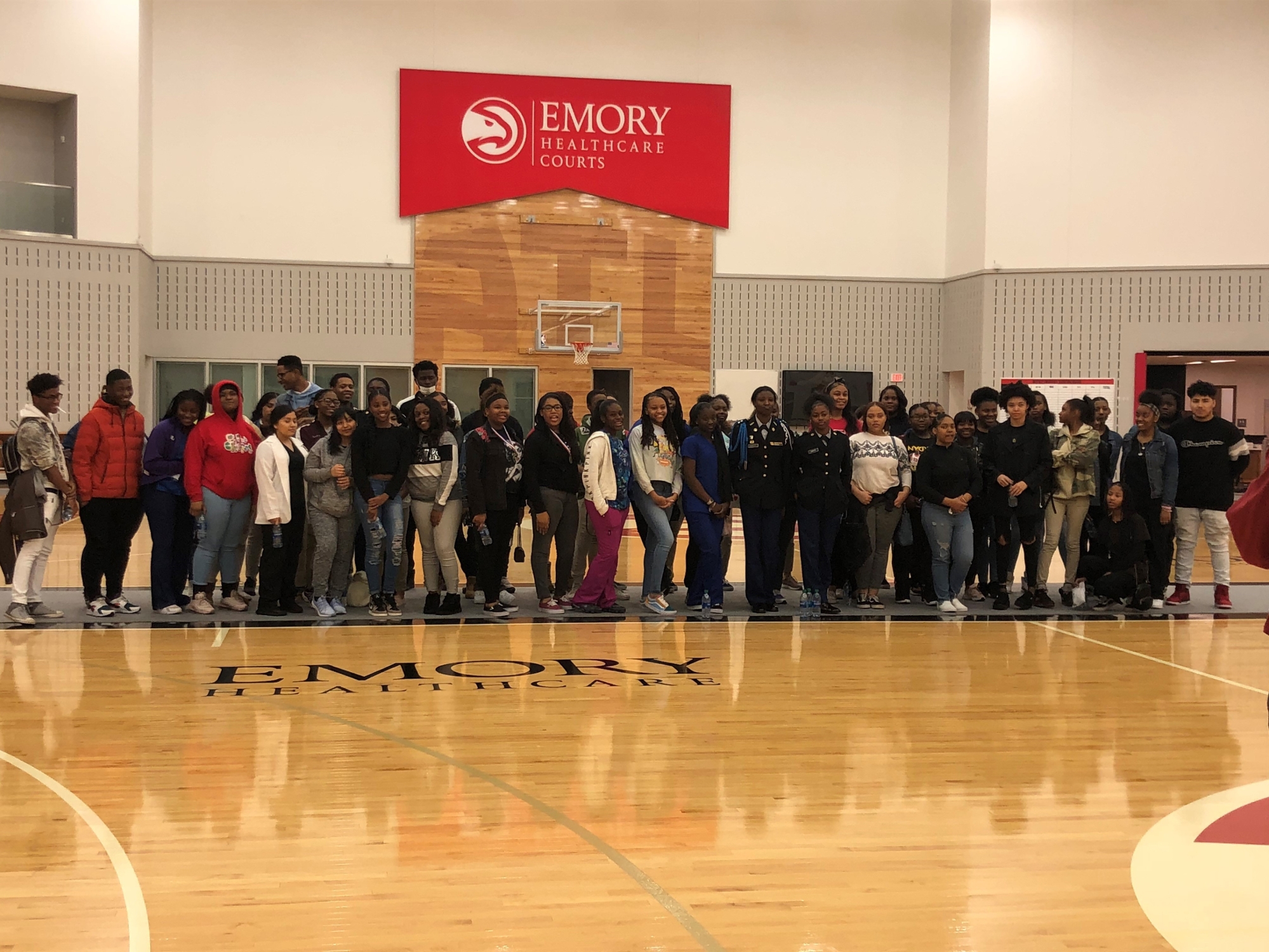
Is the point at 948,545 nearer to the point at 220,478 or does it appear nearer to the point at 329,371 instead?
the point at 220,478

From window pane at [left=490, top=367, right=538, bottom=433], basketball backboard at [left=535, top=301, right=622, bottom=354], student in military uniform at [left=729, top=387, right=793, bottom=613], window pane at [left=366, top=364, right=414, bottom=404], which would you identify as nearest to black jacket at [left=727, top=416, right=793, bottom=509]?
student in military uniform at [left=729, top=387, right=793, bottom=613]

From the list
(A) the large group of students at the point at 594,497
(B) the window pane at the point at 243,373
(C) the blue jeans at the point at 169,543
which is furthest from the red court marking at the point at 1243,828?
(B) the window pane at the point at 243,373

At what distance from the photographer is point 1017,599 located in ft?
29.9

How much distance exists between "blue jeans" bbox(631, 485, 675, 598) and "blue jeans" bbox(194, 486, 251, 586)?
2.78m

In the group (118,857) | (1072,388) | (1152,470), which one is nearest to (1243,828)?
(118,857)

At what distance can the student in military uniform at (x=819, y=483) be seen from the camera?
8453 millimetres

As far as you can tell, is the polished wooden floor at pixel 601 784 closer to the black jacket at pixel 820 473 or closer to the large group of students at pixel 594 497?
the large group of students at pixel 594 497

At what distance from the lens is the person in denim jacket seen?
8750 mm

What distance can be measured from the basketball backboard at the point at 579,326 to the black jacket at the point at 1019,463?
10.0m

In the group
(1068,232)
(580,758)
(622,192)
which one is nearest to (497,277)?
(622,192)

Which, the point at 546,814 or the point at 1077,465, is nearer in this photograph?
the point at 546,814

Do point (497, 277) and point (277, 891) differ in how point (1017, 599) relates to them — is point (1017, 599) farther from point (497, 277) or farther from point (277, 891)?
point (497, 277)

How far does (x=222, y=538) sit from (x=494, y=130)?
37.0 feet

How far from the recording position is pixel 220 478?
798 centimetres
